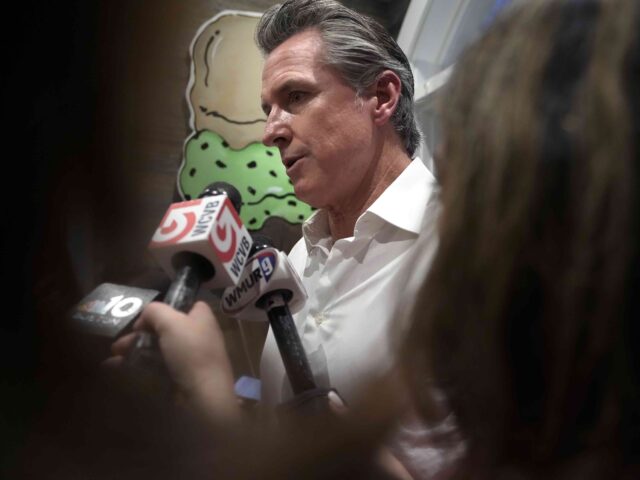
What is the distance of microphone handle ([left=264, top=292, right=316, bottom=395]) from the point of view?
1.82ft

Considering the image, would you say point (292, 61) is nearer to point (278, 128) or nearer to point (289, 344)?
point (278, 128)

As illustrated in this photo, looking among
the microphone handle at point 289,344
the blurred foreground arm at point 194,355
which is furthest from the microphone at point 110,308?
the microphone handle at point 289,344

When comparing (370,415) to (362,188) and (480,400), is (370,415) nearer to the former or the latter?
(480,400)

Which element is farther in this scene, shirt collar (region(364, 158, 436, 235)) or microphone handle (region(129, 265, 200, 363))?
shirt collar (region(364, 158, 436, 235))

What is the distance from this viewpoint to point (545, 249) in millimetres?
433

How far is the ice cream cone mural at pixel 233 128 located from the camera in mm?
599

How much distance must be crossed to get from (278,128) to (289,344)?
0.25 meters

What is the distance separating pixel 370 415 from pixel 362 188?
29cm

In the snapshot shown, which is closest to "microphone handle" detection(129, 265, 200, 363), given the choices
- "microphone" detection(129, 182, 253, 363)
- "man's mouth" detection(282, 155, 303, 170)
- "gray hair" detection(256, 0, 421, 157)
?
"microphone" detection(129, 182, 253, 363)

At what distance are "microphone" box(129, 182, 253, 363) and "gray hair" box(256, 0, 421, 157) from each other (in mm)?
254

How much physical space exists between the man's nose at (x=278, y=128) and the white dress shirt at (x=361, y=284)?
96 mm

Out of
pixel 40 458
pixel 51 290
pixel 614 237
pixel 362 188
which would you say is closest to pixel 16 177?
pixel 51 290

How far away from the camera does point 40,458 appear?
1.71 feet

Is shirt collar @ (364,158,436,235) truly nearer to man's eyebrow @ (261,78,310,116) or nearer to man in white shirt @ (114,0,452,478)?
man in white shirt @ (114,0,452,478)
